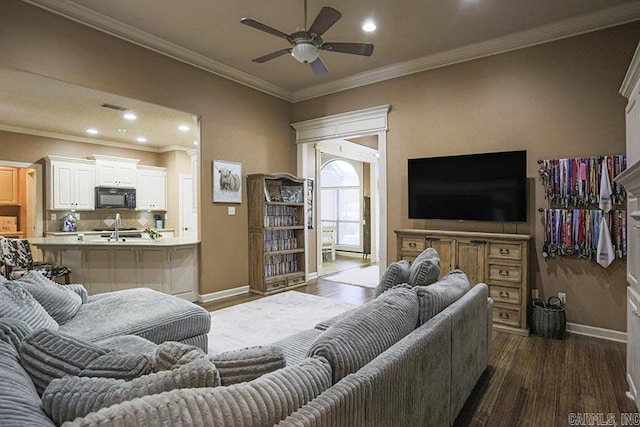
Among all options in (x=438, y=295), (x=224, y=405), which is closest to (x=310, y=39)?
(x=438, y=295)

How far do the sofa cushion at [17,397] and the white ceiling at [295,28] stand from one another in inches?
138

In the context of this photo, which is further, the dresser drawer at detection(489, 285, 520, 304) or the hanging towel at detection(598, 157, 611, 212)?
the dresser drawer at detection(489, 285, 520, 304)

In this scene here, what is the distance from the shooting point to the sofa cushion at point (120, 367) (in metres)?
1.05

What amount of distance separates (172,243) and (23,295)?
2.45m

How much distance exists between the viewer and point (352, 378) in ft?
3.78

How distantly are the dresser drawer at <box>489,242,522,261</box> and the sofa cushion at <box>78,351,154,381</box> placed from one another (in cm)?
366

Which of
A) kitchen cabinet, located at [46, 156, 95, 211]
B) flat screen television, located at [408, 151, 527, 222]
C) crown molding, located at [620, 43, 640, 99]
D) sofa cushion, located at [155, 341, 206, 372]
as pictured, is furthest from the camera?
kitchen cabinet, located at [46, 156, 95, 211]

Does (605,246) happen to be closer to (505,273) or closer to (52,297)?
(505,273)

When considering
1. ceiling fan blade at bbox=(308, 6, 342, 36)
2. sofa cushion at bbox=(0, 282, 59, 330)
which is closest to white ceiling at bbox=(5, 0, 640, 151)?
ceiling fan blade at bbox=(308, 6, 342, 36)

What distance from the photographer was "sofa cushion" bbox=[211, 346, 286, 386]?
1.07m

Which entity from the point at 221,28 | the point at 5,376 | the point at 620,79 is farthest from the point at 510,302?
the point at 221,28

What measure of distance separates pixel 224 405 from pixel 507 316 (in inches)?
146

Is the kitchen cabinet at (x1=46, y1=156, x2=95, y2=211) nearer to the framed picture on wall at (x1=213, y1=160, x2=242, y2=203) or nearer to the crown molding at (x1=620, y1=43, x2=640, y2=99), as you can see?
the framed picture on wall at (x1=213, y1=160, x2=242, y2=203)

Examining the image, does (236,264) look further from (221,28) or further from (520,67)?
(520,67)
